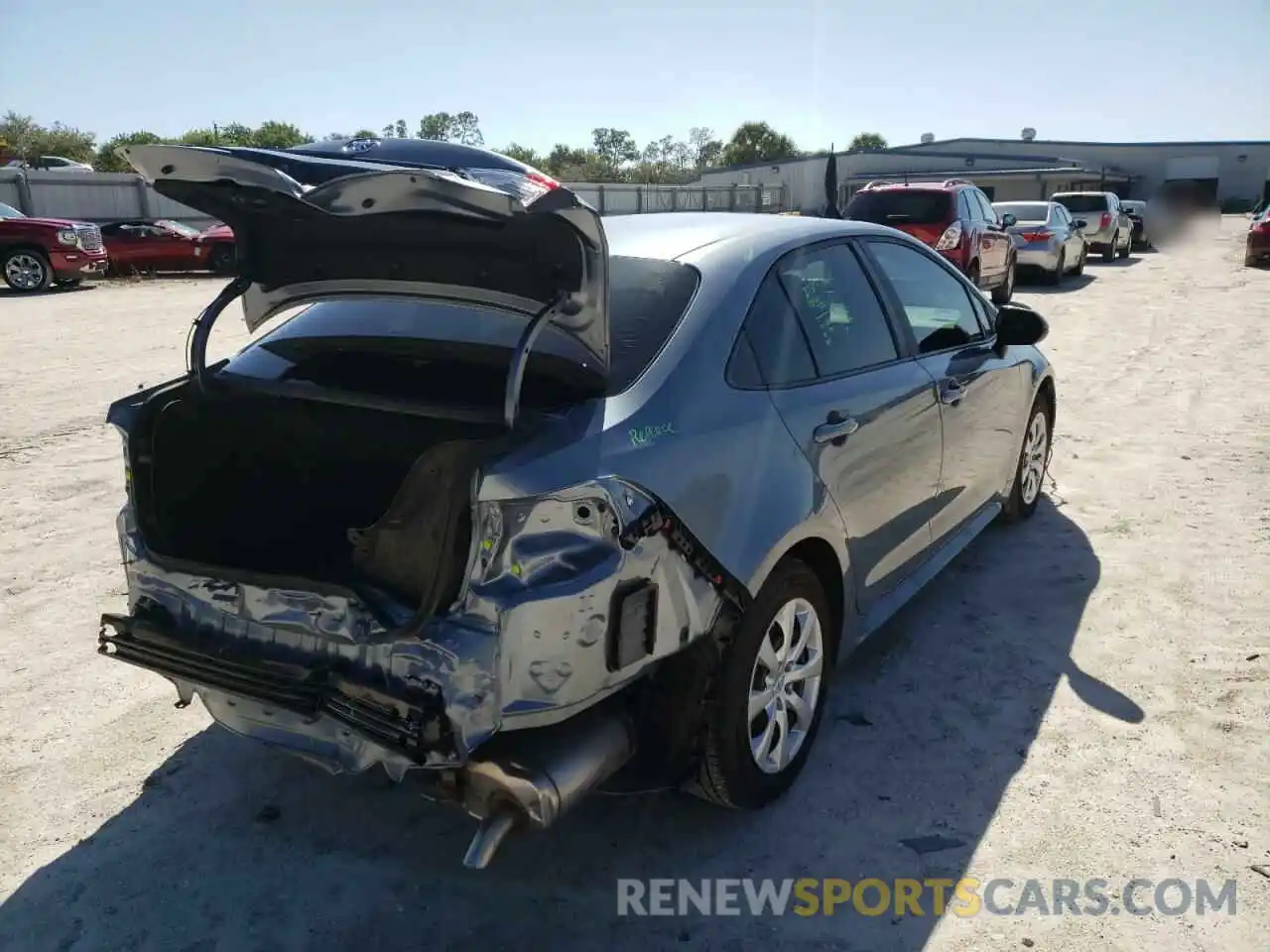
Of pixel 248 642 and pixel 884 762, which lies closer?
pixel 248 642

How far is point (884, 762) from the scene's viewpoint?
3.33m

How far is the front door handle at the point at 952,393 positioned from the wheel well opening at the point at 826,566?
3.56ft

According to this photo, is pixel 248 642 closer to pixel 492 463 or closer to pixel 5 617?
pixel 492 463

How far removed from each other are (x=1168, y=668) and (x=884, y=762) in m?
1.44

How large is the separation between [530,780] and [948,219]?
13059mm

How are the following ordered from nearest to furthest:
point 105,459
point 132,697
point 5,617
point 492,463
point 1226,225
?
point 492,463
point 132,697
point 5,617
point 105,459
point 1226,225

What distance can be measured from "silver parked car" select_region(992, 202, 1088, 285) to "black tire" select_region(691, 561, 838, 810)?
16.0 m

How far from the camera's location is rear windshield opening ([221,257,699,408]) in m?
2.66

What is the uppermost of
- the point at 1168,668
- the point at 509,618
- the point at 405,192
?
the point at 405,192

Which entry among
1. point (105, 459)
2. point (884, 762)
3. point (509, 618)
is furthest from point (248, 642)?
point (105, 459)

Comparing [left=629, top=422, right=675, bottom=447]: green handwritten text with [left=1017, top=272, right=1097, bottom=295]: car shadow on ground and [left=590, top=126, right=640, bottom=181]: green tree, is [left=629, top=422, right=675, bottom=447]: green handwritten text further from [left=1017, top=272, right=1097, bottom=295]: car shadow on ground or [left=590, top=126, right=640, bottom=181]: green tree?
[left=590, top=126, right=640, bottom=181]: green tree

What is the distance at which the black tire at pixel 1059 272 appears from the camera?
18.3 meters

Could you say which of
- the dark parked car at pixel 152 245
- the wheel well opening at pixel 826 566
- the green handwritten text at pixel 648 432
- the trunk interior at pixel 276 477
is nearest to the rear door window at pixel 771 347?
the green handwritten text at pixel 648 432

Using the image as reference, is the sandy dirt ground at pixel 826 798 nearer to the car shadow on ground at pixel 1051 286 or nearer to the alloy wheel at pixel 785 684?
the alloy wheel at pixel 785 684
